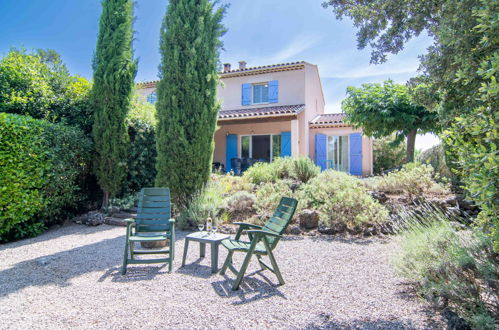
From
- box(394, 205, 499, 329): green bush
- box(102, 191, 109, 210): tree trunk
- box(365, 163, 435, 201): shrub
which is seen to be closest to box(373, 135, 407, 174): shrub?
box(365, 163, 435, 201): shrub

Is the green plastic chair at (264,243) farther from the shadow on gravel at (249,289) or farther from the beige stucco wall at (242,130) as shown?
the beige stucco wall at (242,130)

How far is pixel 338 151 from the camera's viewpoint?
15.9m

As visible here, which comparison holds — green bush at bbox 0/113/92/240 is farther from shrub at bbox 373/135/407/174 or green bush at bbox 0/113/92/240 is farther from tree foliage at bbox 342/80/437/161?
shrub at bbox 373/135/407/174

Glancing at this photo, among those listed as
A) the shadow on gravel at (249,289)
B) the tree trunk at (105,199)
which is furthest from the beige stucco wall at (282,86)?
the shadow on gravel at (249,289)

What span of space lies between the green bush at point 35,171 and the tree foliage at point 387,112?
9.49 m

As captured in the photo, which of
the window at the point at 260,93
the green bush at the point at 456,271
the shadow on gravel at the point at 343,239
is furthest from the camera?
the window at the point at 260,93

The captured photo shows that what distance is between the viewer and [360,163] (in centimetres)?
1502

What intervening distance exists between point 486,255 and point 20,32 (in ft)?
40.8

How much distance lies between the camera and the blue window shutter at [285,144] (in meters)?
14.5

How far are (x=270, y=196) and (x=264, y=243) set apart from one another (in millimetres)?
3673

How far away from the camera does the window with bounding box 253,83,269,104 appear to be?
641 inches

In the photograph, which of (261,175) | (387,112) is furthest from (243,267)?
(387,112)

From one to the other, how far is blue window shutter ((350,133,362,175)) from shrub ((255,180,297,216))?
8.08 metres

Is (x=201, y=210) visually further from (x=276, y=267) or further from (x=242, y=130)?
(x=242, y=130)
